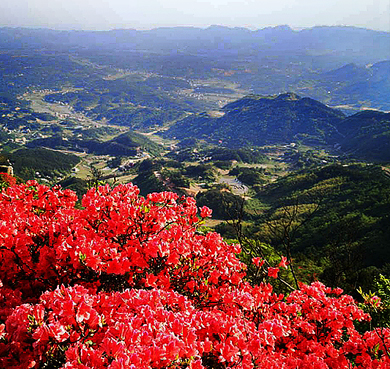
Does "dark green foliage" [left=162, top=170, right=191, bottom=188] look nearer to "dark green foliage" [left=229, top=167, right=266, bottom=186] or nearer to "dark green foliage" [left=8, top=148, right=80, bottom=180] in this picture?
"dark green foliage" [left=229, top=167, right=266, bottom=186]

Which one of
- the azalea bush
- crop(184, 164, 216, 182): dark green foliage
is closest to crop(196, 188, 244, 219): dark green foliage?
crop(184, 164, 216, 182): dark green foliage

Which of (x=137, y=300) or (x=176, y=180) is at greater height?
(x=137, y=300)

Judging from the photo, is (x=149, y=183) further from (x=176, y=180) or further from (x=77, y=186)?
(x=77, y=186)

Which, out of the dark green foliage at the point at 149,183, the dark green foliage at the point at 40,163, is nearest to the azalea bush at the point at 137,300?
the dark green foliage at the point at 149,183

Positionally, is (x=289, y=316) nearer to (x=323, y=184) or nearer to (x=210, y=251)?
(x=210, y=251)

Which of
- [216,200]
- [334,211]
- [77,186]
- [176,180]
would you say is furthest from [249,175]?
[77,186]

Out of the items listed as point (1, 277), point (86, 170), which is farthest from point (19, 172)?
point (1, 277)

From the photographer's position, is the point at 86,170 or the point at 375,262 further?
the point at 86,170

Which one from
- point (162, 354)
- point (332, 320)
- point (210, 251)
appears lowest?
point (332, 320)

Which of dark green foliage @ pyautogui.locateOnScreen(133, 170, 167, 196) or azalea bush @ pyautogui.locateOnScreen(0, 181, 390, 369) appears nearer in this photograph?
azalea bush @ pyautogui.locateOnScreen(0, 181, 390, 369)
